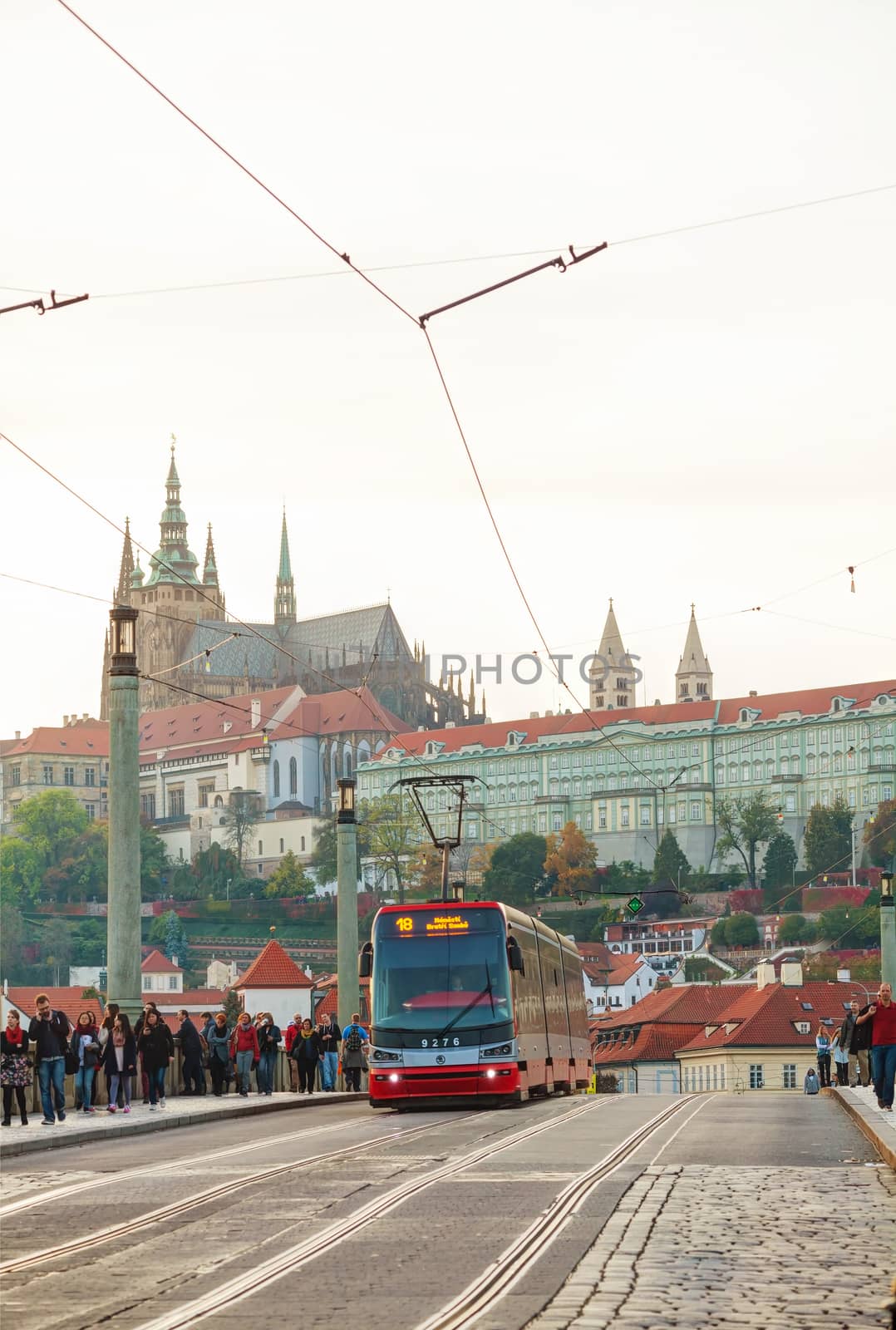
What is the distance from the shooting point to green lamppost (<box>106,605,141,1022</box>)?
75.3 feet

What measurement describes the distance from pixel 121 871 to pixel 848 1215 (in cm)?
1316

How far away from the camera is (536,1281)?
29.7 ft

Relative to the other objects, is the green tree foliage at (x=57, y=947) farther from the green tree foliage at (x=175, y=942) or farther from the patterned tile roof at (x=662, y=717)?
the patterned tile roof at (x=662, y=717)

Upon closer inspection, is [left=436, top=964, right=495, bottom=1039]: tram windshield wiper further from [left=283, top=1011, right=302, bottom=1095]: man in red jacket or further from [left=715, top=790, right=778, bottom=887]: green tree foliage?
[left=715, top=790, right=778, bottom=887]: green tree foliage

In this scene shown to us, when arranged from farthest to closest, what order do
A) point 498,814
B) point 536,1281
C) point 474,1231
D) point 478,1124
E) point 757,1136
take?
point 498,814
point 478,1124
point 757,1136
point 474,1231
point 536,1281

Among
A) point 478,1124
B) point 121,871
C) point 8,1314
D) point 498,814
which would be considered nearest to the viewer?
point 8,1314

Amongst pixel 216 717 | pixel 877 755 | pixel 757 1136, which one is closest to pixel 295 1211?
pixel 757 1136

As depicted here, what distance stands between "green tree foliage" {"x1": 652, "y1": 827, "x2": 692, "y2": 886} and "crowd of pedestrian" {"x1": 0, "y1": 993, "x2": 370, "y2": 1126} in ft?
402

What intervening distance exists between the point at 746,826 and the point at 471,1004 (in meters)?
135

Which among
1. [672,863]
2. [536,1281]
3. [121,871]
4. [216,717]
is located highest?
[216,717]

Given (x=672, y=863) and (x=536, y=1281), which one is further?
(x=672, y=863)

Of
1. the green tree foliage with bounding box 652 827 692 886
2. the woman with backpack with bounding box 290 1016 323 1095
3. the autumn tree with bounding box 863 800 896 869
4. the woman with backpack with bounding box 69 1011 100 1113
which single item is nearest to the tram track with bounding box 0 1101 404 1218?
the woman with backpack with bounding box 69 1011 100 1113

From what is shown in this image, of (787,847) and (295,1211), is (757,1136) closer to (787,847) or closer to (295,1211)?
(295,1211)

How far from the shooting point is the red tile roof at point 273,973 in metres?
105
